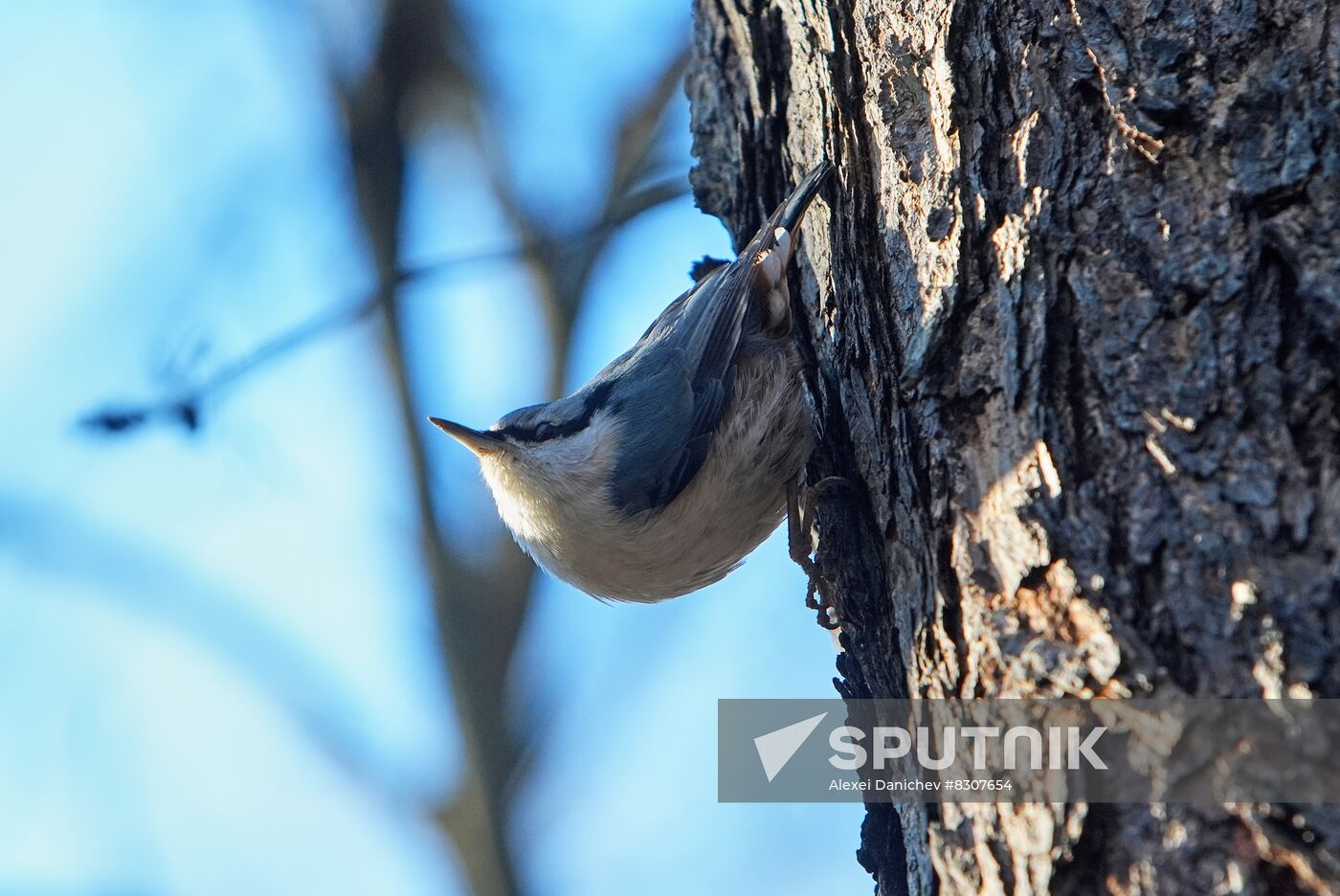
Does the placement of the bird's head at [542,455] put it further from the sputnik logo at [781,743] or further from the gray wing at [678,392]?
the sputnik logo at [781,743]

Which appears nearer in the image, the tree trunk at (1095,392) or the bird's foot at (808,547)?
the tree trunk at (1095,392)

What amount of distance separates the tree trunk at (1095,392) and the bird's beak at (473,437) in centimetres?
105

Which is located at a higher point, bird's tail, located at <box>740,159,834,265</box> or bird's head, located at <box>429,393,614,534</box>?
bird's tail, located at <box>740,159,834,265</box>

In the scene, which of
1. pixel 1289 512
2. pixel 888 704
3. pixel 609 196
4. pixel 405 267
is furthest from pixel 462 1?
pixel 1289 512

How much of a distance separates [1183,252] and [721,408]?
1408 mm

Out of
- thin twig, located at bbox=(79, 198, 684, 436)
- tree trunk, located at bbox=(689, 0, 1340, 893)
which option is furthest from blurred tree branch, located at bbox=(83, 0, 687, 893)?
tree trunk, located at bbox=(689, 0, 1340, 893)

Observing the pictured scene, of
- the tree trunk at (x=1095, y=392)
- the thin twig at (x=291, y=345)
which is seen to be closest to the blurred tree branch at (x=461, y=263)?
the thin twig at (x=291, y=345)

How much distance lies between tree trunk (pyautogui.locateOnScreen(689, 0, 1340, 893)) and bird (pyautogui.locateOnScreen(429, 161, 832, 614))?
56cm

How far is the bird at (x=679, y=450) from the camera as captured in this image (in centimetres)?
273

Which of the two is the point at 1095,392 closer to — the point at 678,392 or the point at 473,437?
the point at 678,392

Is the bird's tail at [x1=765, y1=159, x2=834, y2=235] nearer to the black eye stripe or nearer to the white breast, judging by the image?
the white breast

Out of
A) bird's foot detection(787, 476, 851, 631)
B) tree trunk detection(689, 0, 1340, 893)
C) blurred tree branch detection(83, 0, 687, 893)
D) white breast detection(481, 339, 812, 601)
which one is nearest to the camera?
tree trunk detection(689, 0, 1340, 893)

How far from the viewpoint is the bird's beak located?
284 cm

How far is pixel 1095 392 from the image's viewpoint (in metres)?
1.51
